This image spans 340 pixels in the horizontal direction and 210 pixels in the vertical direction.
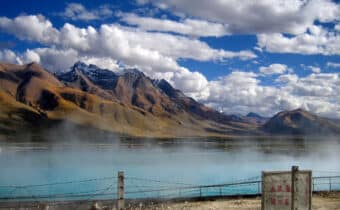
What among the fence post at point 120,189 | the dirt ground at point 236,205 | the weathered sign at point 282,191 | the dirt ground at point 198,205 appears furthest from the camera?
the dirt ground at point 236,205

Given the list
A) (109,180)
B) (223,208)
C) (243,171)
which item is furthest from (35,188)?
(243,171)

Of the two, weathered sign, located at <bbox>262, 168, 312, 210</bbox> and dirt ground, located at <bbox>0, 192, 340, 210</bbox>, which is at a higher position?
weathered sign, located at <bbox>262, 168, 312, 210</bbox>

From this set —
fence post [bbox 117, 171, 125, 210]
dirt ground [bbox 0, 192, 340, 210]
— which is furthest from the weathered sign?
dirt ground [bbox 0, 192, 340, 210]

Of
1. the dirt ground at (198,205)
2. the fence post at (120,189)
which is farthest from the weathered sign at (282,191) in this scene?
the dirt ground at (198,205)

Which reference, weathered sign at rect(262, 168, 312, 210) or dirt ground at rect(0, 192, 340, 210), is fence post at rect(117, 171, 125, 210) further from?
dirt ground at rect(0, 192, 340, 210)

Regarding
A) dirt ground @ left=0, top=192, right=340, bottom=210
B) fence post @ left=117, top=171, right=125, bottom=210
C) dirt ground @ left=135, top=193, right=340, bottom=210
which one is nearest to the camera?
fence post @ left=117, top=171, right=125, bottom=210

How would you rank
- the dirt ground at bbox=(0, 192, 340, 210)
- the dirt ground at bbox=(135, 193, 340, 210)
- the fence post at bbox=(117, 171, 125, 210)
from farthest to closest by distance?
1. the dirt ground at bbox=(135, 193, 340, 210)
2. the dirt ground at bbox=(0, 192, 340, 210)
3. the fence post at bbox=(117, 171, 125, 210)

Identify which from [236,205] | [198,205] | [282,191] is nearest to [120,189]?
[282,191]

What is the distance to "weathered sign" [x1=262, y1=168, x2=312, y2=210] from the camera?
12344 mm

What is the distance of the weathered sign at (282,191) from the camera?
12.3 metres

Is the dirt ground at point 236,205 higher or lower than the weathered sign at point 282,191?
lower

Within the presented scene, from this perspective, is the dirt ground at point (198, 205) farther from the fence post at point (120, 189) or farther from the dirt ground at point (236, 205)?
the fence post at point (120, 189)

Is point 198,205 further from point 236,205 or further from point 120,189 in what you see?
point 120,189

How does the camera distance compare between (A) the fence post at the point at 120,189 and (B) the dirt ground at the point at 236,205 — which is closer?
(A) the fence post at the point at 120,189
